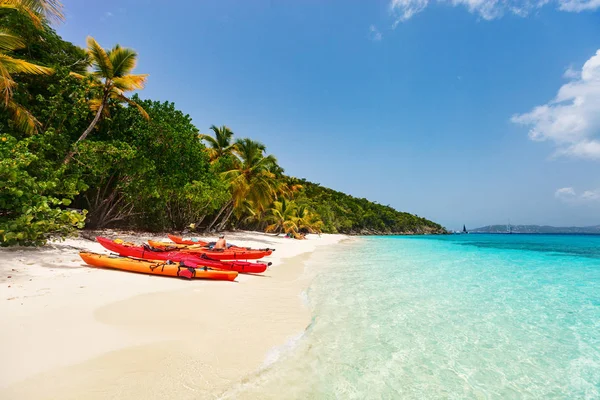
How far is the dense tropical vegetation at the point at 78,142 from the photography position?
746 cm

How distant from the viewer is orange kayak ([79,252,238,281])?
23.5 ft

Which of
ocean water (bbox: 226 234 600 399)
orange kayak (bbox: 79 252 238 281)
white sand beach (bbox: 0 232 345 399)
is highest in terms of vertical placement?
orange kayak (bbox: 79 252 238 281)

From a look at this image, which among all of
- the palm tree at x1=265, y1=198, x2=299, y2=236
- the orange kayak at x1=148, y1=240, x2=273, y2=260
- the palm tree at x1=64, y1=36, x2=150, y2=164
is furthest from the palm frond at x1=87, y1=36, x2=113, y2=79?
the palm tree at x1=265, y1=198, x2=299, y2=236

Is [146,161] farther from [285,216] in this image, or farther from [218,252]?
[285,216]

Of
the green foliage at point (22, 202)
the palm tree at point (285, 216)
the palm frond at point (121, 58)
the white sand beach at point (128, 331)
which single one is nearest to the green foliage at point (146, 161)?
the palm frond at point (121, 58)

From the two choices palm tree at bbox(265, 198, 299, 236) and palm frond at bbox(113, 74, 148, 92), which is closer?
palm frond at bbox(113, 74, 148, 92)

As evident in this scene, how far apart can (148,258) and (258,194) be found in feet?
49.7

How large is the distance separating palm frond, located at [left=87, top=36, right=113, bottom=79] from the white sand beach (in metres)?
8.97

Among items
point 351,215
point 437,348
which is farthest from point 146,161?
point 351,215

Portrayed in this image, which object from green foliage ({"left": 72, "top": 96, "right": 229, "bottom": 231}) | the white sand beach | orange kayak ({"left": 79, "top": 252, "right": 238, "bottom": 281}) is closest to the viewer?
the white sand beach

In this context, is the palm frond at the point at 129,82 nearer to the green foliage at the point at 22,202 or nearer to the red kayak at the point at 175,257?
the green foliage at the point at 22,202

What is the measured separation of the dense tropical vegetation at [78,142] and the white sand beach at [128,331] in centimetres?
170

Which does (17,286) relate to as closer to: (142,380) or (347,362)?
(142,380)

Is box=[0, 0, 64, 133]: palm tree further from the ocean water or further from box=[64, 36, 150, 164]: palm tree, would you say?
the ocean water
